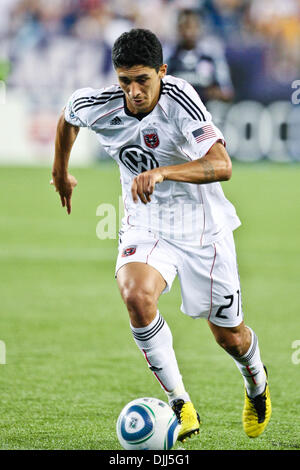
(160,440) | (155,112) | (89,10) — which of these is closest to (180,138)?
(155,112)

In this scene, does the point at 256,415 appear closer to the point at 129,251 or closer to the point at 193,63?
the point at 129,251

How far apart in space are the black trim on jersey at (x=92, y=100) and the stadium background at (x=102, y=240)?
5.60 feet

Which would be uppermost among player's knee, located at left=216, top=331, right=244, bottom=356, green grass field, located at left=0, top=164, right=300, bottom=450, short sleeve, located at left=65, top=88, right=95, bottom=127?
short sleeve, located at left=65, top=88, right=95, bottom=127

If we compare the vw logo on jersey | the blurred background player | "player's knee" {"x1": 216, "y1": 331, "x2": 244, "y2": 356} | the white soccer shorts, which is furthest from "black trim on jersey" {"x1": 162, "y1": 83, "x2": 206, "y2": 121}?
the blurred background player

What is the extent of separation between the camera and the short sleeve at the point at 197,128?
14.3 feet

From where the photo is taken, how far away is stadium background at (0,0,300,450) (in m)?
5.25

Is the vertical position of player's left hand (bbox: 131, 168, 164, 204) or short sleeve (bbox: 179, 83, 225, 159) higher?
short sleeve (bbox: 179, 83, 225, 159)

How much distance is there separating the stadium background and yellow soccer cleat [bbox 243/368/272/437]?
0.24 feet

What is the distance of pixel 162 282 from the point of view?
4.52 metres

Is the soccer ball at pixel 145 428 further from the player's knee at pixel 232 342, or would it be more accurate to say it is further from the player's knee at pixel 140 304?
the player's knee at pixel 232 342

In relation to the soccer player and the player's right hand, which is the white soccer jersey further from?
the player's right hand

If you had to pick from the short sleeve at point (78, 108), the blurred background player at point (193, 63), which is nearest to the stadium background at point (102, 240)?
the short sleeve at point (78, 108)

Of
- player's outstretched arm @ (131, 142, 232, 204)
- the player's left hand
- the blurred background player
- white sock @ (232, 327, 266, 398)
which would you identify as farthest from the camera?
the blurred background player

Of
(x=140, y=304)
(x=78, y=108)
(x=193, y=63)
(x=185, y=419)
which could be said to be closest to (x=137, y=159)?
(x=78, y=108)
